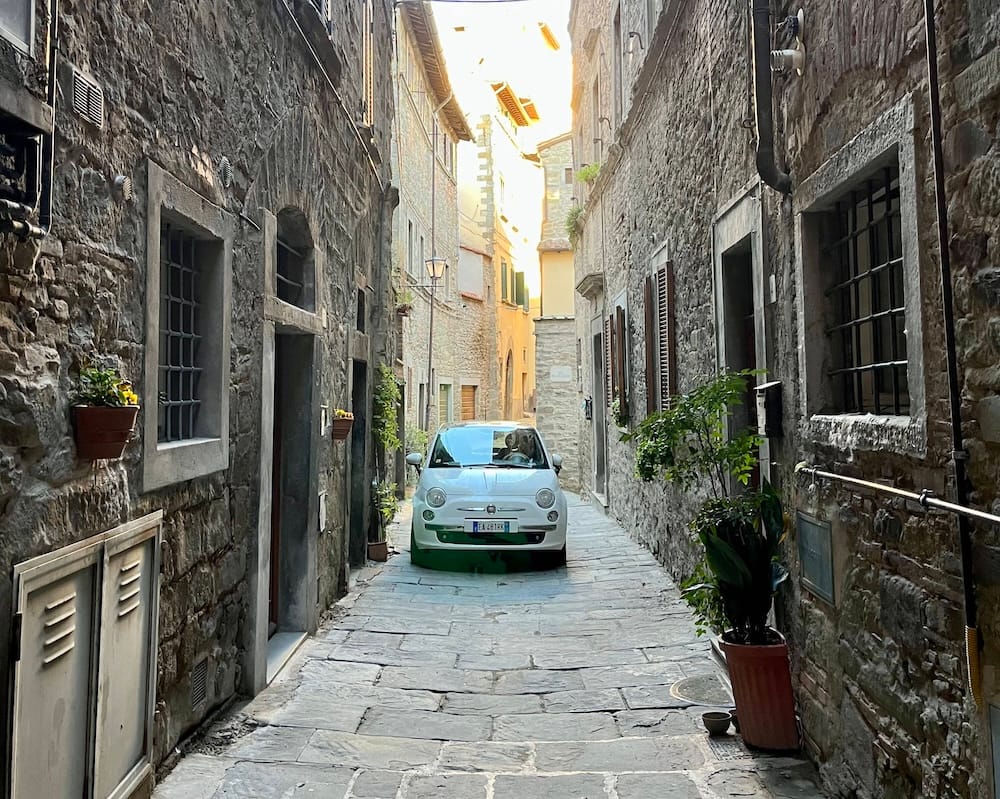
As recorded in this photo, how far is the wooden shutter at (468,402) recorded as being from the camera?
25719mm

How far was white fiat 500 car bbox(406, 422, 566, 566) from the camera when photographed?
8.52 meters

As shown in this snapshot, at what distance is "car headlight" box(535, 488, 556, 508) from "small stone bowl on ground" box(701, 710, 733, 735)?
4450 millimetres

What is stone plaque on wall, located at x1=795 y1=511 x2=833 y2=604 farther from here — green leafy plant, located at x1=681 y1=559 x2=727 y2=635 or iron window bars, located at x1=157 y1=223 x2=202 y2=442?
iron window bars, located at x1=157 y1=223 x2=202 y2=442

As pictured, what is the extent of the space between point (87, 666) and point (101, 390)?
937 millimetres

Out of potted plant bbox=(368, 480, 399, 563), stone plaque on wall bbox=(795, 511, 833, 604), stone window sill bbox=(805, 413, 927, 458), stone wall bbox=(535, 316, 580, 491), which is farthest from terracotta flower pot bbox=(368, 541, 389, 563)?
stone wall bbox=(535, 316, 580, 491)

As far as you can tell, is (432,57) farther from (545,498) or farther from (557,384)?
(545,498)

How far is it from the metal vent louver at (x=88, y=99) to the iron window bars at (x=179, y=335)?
0.94 meters

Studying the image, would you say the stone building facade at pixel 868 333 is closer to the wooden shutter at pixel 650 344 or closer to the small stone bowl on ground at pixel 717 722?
the small stone bowl on ground at pixel 717 722

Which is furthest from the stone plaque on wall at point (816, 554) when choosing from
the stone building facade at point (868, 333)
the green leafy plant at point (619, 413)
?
the green leafy plant at point (619, 413)

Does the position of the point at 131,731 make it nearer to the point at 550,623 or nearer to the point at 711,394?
the point at 711,394

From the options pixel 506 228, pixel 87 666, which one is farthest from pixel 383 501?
pixel 506 228

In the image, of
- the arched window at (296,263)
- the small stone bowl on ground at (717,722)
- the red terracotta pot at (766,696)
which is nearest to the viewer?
the red terracotta pot at (766,696)

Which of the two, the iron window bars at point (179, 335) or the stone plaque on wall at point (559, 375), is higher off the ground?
the stone plaque on wall at point (559, 375)

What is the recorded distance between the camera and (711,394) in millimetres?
4762
